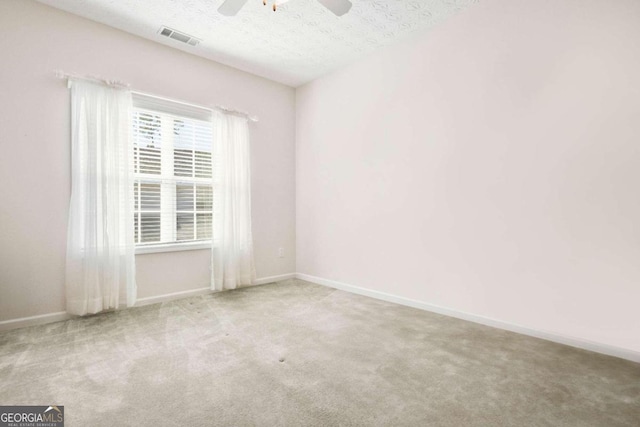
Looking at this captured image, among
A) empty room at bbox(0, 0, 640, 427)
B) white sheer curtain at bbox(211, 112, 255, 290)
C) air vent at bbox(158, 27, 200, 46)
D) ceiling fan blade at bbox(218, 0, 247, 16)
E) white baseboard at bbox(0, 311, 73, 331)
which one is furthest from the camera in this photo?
white sheer curtain at bbox(211, 112, 255, 290)

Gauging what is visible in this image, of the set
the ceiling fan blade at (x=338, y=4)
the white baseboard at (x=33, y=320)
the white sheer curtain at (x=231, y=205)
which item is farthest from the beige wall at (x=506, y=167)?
the white baseboard at (x=33, y=320)

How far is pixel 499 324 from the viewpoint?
8.66 feet

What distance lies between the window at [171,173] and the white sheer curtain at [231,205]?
0.45 feet

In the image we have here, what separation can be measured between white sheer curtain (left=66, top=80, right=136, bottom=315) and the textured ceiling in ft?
2.28

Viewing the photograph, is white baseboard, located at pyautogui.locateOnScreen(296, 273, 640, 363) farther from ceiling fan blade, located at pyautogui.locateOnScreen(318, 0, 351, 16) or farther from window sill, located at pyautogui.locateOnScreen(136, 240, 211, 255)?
ceiling fan blade, located at pyautogui.locateOnScreen(318, 0, 351, 16)

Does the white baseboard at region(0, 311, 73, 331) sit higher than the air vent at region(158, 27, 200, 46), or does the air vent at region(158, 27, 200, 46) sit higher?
the air vent at region(158, 27, 200, 46)

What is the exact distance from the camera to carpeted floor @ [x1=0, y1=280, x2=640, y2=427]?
1500 mm

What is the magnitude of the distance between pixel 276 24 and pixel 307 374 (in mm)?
3091

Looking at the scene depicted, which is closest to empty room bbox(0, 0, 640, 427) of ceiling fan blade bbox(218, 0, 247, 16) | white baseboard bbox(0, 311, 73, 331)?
white baseboard bbox(0, 311, 73, 331)

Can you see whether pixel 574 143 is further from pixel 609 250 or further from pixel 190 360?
A: pixel 190 360

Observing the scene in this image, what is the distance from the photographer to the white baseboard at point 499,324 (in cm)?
212

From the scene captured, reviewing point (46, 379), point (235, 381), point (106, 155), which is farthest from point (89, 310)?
point (235, 381)

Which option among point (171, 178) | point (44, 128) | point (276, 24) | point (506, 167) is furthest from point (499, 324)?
point (44, 128)

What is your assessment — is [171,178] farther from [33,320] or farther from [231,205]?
[33,320]
